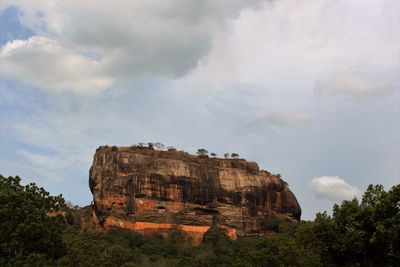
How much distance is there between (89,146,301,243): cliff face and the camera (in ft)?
283

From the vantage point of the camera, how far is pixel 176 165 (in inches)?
3511

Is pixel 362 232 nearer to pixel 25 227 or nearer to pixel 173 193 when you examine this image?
pixel 25 227

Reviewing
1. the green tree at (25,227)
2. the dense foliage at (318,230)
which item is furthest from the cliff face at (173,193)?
the green tree at (25,227)

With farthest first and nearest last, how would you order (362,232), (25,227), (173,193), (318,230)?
(173,193) → (318,230) → (362,232) → (25,227)

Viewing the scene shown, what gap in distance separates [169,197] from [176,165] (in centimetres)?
548

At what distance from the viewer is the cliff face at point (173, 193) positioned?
86.1 metres

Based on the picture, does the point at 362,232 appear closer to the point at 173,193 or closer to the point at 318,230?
the point at 318,230

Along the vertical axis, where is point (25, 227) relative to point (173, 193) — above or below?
below

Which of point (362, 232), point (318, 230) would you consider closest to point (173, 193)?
point (318, 230)

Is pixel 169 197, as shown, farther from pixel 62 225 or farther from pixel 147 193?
pixel 62 225

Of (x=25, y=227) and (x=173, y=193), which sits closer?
(x=25, y=227)

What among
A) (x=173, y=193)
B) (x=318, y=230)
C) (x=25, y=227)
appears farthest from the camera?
(x=173, y=193)

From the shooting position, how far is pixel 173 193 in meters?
87.6

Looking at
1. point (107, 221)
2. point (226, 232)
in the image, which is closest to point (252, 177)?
point (226, 232)
